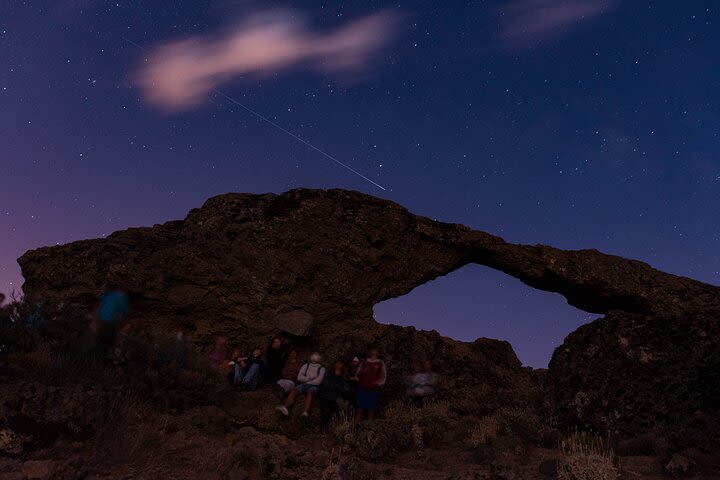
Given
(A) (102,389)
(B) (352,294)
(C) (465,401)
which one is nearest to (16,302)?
(A) (102,389)

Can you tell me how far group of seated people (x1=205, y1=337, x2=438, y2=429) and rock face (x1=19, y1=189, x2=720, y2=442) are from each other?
4.91ft

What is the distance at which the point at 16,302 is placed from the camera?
9.95 m

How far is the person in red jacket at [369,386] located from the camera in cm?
1169

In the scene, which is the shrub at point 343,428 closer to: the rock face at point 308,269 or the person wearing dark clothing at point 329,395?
the person wearing dark clothing at point 329,395

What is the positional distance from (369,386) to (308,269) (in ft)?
19.4

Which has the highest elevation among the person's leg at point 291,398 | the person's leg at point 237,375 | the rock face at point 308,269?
the rock face at point 308,269

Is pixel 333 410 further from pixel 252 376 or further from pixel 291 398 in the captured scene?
pixel 252 376

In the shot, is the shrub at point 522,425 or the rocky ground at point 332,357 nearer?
the rocky ground at point 332,357

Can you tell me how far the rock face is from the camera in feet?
52.7

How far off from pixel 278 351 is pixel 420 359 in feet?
13.7

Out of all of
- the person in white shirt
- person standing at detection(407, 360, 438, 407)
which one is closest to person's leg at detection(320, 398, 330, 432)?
the person in white shirt

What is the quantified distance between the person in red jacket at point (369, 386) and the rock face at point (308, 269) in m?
3.65

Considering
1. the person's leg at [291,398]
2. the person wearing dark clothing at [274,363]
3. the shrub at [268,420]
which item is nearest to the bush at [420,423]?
the person's leg at [291,398]

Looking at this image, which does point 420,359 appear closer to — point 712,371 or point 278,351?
point 278,351
